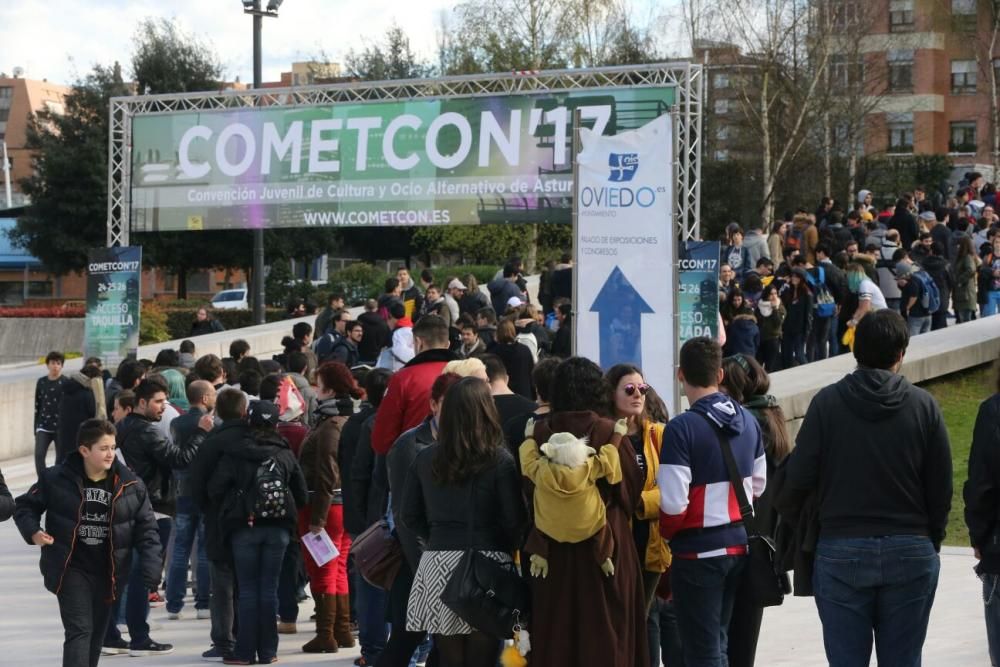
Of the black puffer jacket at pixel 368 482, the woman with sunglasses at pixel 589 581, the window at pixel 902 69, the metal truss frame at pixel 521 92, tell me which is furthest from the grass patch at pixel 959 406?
the window at pixel 902 69

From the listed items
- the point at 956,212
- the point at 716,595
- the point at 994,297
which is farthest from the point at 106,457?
the point at 956,212

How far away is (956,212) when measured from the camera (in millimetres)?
25547

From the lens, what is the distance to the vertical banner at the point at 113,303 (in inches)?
766

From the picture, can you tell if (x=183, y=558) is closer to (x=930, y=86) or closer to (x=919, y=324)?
(x=919, y=324)

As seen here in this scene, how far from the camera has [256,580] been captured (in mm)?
8812

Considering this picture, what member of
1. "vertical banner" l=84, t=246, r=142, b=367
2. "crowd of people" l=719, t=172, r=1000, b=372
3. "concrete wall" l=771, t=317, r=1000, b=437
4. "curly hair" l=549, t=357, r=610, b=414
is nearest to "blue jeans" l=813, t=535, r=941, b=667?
"curly hair" l=549, t=357, r=610, b=414

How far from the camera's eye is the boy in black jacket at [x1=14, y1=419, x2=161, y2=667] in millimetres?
7738

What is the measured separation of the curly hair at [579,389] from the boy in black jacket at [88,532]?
9.32 ft

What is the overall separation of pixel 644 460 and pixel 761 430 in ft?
2.05

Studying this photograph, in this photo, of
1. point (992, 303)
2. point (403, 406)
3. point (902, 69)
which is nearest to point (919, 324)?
point (992, 303)

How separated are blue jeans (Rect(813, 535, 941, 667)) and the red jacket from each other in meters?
2.67

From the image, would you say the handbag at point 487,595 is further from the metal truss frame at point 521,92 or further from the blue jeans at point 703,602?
the metal truss frame at point 521,92

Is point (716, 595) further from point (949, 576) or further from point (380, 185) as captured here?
point (380, 185)

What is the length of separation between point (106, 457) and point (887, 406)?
14.1 feet
